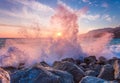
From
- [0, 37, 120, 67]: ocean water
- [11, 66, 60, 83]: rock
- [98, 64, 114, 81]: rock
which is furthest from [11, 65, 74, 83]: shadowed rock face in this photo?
[0, 37, 120, 67]: ocean water

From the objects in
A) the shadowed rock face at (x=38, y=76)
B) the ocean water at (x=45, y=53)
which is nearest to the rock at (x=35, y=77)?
the shadowed rock face at (x=38, y=76)

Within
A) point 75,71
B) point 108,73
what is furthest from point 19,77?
point 108,73

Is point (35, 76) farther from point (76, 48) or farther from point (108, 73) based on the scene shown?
point (76, 48)

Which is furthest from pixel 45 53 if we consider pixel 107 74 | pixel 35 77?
pixel 35 77

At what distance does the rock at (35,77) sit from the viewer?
516 centimetres

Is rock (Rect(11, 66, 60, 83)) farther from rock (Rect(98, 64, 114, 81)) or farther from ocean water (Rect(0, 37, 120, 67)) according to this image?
ocean water (Rect(0, 37, 120, 67))

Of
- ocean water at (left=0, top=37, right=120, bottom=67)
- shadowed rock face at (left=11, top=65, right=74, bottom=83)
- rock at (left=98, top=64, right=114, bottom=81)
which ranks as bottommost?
ocean water at (left=0, top=37, right=120, bottom=67)

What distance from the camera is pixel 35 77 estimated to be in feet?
17.1

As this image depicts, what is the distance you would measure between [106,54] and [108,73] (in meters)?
16.5

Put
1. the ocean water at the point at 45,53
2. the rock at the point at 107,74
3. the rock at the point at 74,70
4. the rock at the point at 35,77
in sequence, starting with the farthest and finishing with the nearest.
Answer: the ocean water at the point at 45,53 < the rock at the point at 107,74 < the rock at the point at 74,70 < the rock at the point at 35,77

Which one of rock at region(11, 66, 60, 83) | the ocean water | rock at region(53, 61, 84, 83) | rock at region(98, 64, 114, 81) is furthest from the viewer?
the ocean water

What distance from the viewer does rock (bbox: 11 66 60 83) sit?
5160 mm

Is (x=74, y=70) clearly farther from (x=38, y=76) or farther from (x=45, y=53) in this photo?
(x=45, y=53)

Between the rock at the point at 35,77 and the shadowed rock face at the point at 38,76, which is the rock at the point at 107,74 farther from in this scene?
the rock at the point at 35,77
